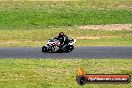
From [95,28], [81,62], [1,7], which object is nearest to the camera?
[81,62]

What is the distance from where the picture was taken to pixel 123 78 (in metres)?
15.8

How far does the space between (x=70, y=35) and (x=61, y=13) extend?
1091 centimetres

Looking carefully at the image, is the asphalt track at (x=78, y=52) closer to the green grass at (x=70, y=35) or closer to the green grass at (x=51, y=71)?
the green grass at (x=51, y=71)

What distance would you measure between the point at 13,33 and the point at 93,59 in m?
15.7

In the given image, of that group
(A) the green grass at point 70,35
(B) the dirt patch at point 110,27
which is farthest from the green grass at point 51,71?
(B) the dirt patch at point 110,27

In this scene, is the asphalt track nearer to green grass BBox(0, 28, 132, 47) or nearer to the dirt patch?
green grass BBox(0, 28, 132, 47)

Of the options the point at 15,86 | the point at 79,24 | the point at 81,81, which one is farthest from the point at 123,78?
the point at 79,24

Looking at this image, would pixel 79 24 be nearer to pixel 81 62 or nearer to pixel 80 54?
pixel 80 54

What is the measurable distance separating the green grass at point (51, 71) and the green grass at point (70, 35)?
9.52 meters

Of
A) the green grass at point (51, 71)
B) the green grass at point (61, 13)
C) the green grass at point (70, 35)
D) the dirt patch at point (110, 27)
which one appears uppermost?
the green grass at point (61, 13)

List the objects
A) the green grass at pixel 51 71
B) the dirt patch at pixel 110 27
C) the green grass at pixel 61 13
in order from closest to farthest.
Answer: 1. the green grass at pixel 51 71
2. the dirt patch at pixel 110 27
3. the green grass at pixel 61 13

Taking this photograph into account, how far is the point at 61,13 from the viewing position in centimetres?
5106

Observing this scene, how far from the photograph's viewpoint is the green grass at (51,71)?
18672 millimetres

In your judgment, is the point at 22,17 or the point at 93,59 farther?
the point at 22,17
